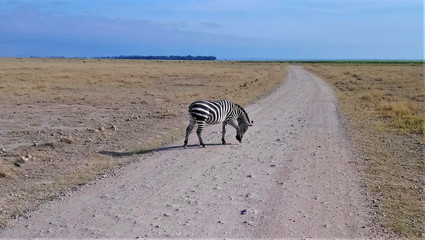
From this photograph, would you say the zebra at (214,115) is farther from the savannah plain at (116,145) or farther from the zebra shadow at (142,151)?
the savannah plain at (116,145)

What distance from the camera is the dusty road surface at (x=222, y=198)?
6184 millimetres

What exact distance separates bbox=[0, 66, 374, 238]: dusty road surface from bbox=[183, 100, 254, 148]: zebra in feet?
1.58

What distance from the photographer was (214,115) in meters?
11.6

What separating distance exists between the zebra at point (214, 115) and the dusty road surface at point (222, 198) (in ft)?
1.58

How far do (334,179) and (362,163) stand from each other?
165 centimetres

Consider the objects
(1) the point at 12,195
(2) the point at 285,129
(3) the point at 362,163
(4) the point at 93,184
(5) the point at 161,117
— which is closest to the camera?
(1) the point at 12,195

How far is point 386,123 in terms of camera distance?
16.1 m

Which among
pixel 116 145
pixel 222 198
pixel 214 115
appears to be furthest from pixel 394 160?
pixel 116 145

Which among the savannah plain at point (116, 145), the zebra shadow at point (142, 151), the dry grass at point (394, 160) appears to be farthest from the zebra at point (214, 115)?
the dry grass at point (394, 160)

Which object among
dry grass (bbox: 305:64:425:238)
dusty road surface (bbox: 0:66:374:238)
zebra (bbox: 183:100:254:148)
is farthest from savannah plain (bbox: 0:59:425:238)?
zebra (bbox: 183:100:254:148)

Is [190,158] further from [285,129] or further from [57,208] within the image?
[285,129]

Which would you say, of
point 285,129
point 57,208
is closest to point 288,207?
point 57,208

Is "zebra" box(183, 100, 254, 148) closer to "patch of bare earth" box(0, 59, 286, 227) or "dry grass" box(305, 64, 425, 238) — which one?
"patch of bare earth" box(0, 59, 286, 227)

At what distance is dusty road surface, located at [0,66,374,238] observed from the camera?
6.18 meters
